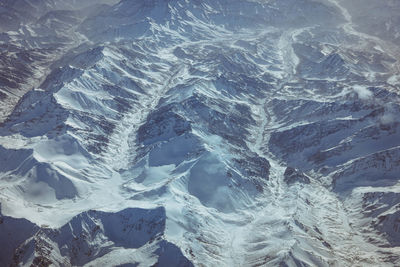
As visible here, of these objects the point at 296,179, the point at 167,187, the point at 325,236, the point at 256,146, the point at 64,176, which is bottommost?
the point at 64,176

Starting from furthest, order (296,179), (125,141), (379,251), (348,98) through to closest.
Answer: (348,98), (125,141), (296,179), (379,251)

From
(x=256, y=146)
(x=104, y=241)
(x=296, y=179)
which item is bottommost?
(x=104, y=241)

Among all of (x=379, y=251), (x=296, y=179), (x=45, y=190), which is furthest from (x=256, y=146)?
(x=45, y=190)

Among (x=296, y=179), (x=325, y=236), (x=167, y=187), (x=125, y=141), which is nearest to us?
(x=325, y=236)

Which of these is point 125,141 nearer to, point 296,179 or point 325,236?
point 296,179

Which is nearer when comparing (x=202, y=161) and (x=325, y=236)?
(x=325, y=236)

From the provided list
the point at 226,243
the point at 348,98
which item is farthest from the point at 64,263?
the point at 348,98

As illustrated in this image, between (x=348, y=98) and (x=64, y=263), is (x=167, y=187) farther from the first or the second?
(x=348, y=98)

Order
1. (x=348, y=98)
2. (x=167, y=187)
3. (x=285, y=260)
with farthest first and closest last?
(x=348, y=98) → (x=167, y=187) → (x=285, y=260)

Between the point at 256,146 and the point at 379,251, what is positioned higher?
the point at 256,146

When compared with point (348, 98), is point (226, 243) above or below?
below
